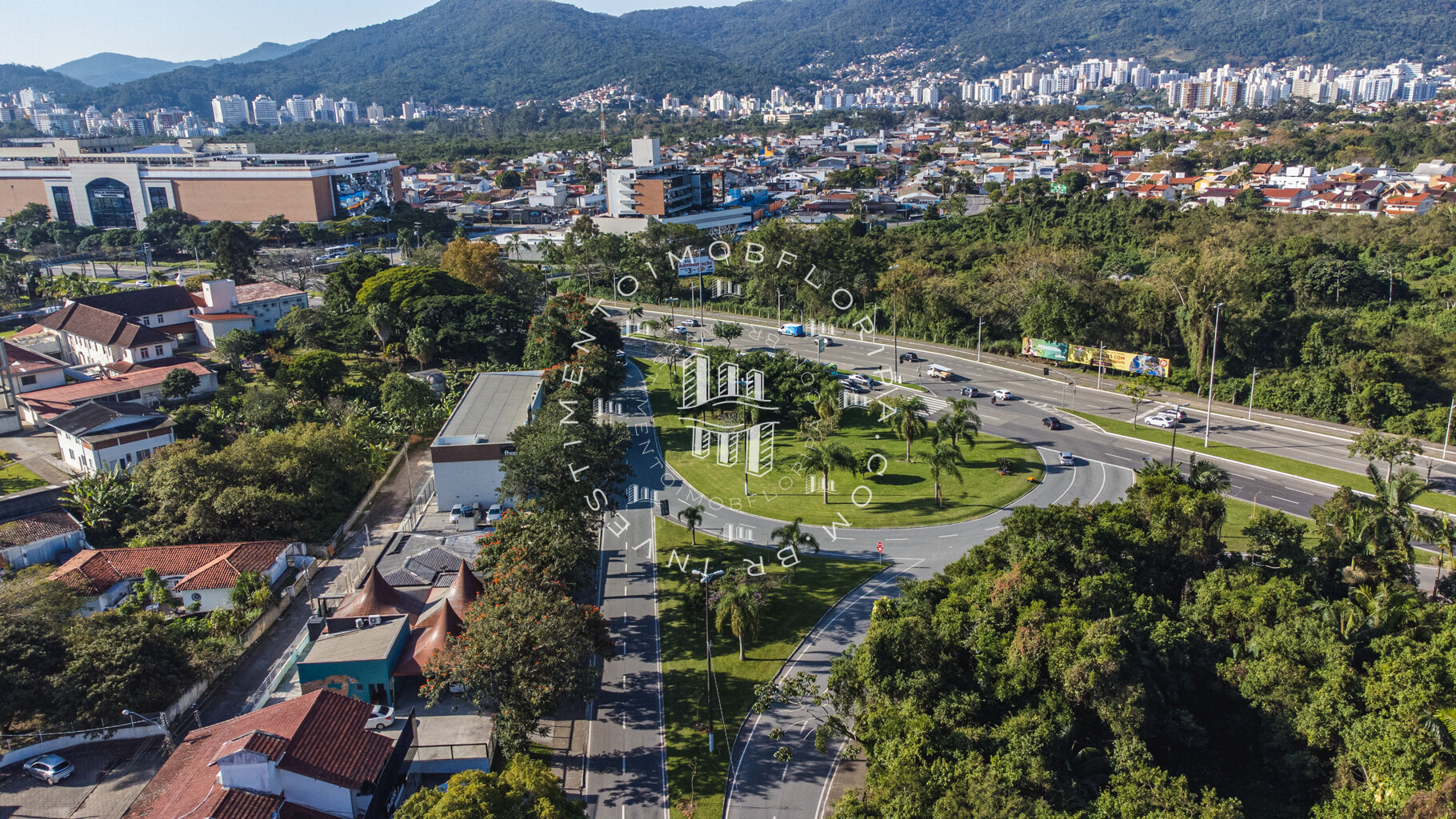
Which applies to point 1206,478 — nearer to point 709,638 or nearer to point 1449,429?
point 709,638

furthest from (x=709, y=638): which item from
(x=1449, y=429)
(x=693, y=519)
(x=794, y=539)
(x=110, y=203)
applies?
(x=110, y=203)

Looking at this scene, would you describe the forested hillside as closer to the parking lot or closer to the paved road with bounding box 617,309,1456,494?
the paved road with bounding box 617,309,1456,494

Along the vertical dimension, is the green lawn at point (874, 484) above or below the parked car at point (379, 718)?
above

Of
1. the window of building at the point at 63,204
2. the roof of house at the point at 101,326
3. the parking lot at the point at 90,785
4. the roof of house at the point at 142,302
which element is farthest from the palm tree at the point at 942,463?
the window of building at the point at 63,204

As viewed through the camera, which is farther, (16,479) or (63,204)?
(63,204)

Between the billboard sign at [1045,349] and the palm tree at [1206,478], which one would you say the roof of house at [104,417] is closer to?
the palm tree at [1206,478]

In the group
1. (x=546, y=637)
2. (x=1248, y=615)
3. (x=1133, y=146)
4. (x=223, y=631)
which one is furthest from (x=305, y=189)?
(x=1133, y=146)
